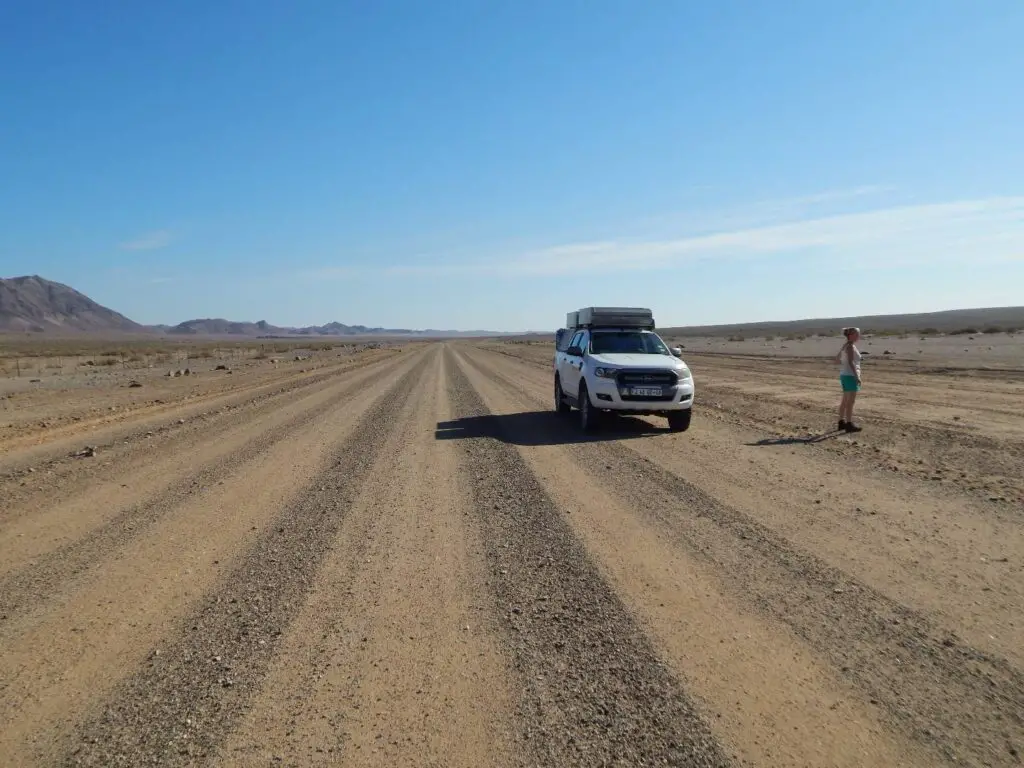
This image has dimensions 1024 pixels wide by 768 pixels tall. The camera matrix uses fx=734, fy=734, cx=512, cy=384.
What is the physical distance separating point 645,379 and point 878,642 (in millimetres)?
8944

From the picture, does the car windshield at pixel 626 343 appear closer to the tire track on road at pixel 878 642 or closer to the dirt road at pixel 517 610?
the dirt road at pixel 517 610

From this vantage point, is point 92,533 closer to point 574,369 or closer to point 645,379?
point 645,379

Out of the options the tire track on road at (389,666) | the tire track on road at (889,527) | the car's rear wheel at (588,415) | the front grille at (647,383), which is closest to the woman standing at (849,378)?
the tire track on road at (889,527)

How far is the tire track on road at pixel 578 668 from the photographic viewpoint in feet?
10.7

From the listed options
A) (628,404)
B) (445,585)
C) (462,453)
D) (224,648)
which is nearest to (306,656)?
(224,648)

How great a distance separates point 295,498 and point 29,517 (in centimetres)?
263

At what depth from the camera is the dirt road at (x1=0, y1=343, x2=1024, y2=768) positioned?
3.39 m

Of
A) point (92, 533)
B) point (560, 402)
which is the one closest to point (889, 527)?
point (92, 533)

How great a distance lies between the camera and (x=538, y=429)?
14148mm

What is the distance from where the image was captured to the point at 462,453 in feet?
36.8

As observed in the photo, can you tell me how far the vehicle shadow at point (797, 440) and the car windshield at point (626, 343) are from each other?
128 inches

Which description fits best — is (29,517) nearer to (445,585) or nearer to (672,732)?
(445,585)

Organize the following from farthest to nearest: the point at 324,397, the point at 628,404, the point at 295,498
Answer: the point at 324,397, the point at 628,404, the point at 295,498

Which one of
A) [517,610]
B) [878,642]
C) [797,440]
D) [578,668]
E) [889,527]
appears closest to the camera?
[578,668]
